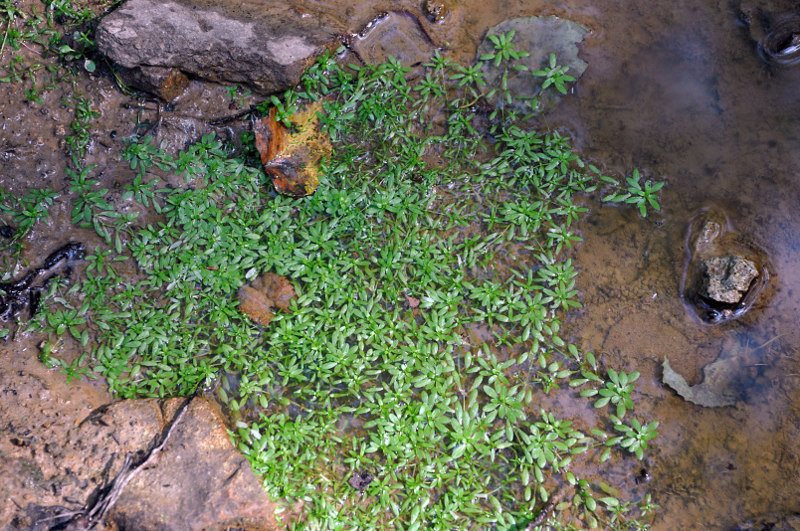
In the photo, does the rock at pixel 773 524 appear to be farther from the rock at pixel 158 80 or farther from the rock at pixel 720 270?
the rock at pixel 158 80

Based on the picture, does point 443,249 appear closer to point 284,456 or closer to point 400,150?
point 400,150

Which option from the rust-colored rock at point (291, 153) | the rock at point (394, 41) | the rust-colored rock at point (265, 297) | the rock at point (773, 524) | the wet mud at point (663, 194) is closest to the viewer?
the rock at point (773, 524)

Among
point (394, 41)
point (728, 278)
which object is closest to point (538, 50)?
point (394, 41)

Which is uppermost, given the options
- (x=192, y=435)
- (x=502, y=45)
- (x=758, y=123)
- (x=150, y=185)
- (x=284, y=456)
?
(x=502, y=45)

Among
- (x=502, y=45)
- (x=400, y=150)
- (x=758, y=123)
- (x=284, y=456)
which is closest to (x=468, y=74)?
(x=502, y=45)

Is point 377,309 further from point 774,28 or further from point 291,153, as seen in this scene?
point 774,28

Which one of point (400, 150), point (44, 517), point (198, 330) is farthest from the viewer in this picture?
point (400, 150)

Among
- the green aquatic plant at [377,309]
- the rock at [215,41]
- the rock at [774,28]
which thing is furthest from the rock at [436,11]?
the rock at [774,28]

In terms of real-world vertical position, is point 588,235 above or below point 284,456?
above
